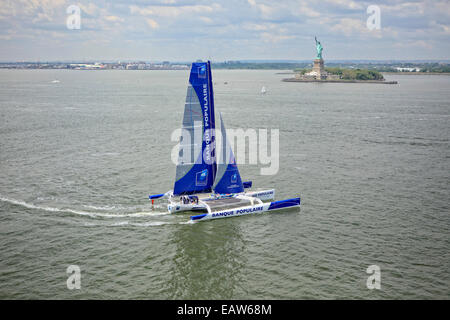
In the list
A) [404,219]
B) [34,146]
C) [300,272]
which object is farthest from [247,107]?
[300,272]

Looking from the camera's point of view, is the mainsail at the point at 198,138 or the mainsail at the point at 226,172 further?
the mainsail at the point at 226,172

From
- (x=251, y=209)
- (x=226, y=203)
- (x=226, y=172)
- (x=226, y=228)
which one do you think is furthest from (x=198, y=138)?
(x=226, y=228)

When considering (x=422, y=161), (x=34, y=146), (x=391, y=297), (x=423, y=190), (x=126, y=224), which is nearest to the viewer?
(x=391, y=297)

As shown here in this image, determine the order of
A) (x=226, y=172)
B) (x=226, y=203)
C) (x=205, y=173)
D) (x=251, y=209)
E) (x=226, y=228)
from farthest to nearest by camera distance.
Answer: (x=205, y=173), (x=226, y=172), (x=226, y=203), (x=251, y=209), (x=226, y=228)

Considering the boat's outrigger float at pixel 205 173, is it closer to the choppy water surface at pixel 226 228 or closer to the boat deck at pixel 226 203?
the boat deck at pixel 226 203

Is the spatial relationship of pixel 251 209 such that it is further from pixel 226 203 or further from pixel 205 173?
pixel 205 173

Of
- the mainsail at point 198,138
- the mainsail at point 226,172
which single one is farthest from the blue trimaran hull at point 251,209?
the mainsail at point 198,138
